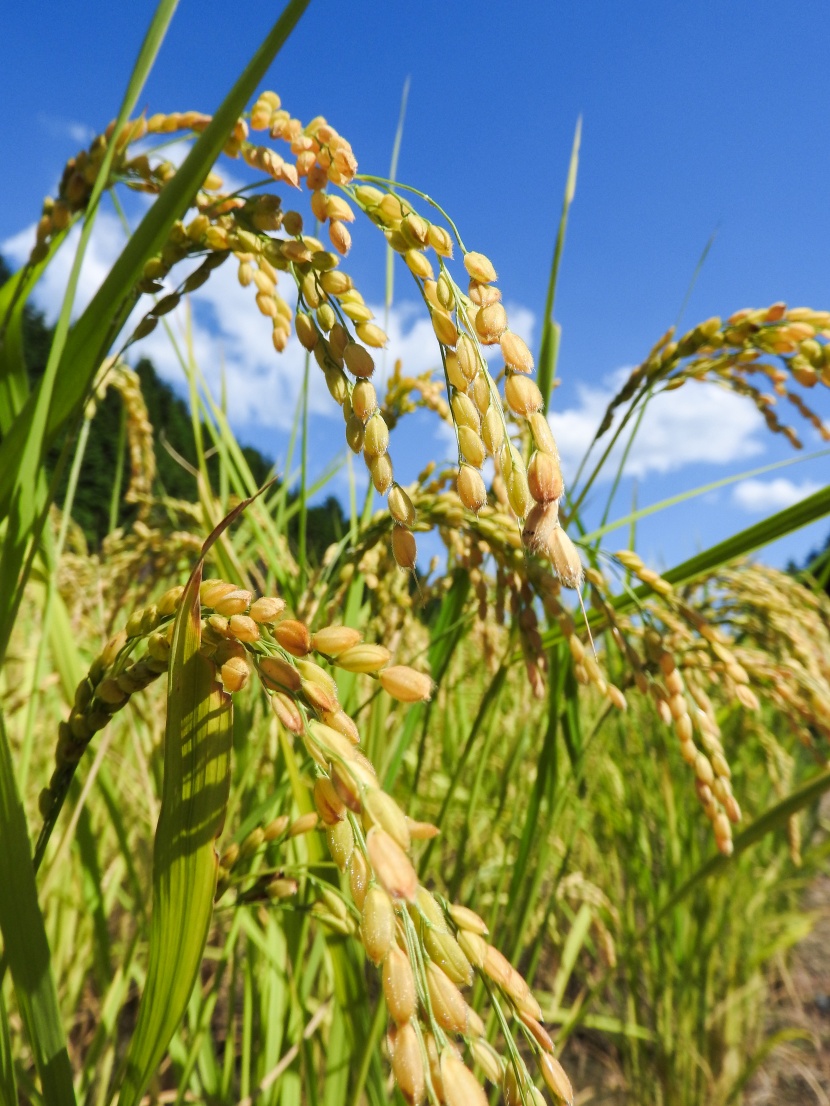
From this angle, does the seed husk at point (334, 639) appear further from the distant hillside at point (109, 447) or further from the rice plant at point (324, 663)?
the distant hillside at point (109, 447)

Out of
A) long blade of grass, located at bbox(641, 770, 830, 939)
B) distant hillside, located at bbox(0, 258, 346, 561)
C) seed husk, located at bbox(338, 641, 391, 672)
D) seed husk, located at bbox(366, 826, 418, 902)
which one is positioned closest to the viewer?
seed husk, located at bbox(366, 826, 418, 902)

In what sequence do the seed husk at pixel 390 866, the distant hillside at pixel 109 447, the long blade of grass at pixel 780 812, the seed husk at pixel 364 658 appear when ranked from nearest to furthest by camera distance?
the seed husk at pixel 390 866 < the seed husk at pixel 364 658 < the long blade of grass at pixel 780 812 < the distant hillside at pixel 109 447

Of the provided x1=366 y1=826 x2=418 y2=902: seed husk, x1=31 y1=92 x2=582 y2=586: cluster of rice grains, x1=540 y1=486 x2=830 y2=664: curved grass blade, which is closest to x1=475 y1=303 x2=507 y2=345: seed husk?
x1=31 y1=92 x2=582 y2=586: cluster of rice grains

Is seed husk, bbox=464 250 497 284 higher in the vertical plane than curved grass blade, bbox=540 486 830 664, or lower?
higher

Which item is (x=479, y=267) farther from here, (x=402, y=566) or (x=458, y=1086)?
(x=458, y=1086)

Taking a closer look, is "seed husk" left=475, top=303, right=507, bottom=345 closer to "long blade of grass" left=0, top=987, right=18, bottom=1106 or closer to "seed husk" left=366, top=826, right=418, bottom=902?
"seed husk" left=366, top=826, right=418, bottom=902

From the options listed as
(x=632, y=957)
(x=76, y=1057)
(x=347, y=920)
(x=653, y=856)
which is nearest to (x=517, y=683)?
(x=653, y=856)

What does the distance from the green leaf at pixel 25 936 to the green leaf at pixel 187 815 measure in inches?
2.3

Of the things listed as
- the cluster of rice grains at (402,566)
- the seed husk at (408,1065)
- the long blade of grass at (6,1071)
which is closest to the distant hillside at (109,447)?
the cluster of rice grains at (402,566)

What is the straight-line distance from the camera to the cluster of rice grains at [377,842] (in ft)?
1.03

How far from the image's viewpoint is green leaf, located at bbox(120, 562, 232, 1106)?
0.37 meters

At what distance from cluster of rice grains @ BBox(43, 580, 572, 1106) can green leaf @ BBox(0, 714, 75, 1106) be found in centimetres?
8

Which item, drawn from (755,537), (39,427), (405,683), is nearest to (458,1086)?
(405,683)

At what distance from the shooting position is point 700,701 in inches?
31.2
